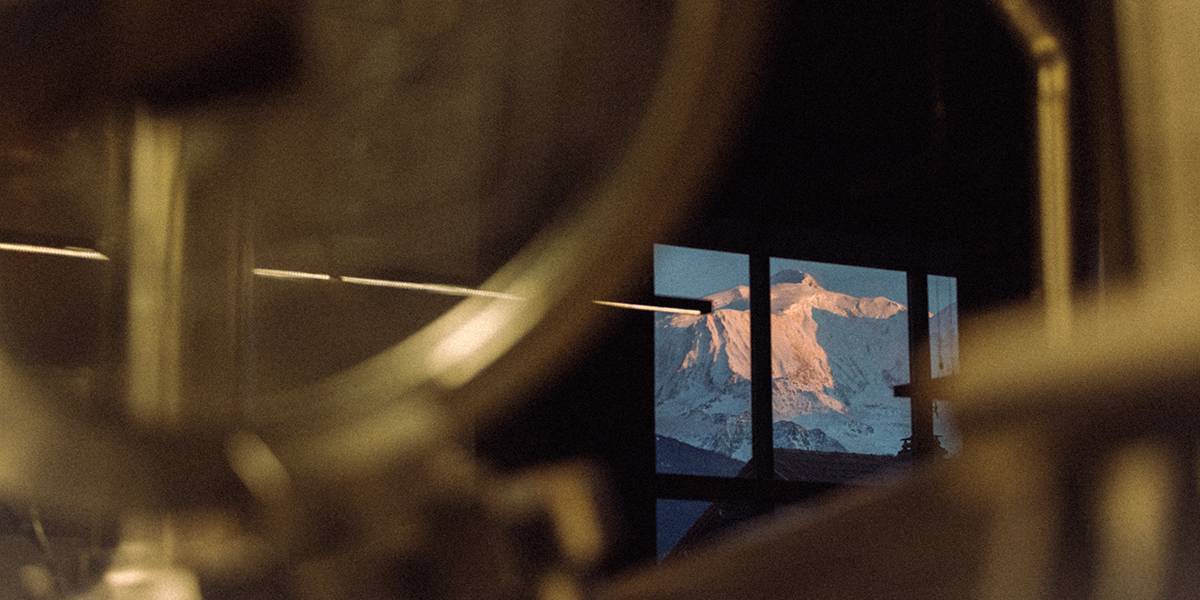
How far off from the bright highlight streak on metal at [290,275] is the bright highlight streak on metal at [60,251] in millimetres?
55

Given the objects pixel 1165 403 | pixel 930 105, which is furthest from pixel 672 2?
pixel 1165 403

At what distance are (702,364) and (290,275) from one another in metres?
0.68

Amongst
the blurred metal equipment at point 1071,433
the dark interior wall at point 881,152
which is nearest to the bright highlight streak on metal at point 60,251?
A: the dark interior wall at point 881,152

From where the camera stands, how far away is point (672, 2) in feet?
1.24

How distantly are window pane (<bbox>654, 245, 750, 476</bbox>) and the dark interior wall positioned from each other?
48 mm

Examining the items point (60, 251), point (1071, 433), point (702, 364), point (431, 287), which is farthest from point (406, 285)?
point (702, 364)

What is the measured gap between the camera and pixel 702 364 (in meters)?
1.07

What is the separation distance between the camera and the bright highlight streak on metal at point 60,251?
1.30 feet

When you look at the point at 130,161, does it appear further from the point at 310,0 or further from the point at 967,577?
the point at 967,577

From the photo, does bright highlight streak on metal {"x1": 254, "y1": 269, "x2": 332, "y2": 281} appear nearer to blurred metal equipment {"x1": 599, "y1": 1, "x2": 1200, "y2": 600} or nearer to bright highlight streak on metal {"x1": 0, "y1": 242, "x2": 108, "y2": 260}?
bright highlight streak on metal {"x1": 0, "y1": 242, "x2": 108, "y2": 260}

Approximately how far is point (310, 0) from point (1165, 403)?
0.32 m

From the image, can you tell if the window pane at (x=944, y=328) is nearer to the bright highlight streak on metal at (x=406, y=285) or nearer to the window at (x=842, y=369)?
the window at (x=842, y=369)

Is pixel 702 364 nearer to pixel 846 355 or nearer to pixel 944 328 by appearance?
pixel 846 355

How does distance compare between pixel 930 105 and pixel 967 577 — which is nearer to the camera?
pixel 967 577
